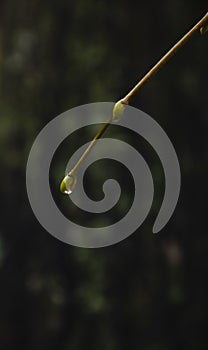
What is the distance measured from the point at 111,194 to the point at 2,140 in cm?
31

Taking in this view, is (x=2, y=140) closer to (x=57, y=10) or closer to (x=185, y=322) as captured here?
(x=57, y=10)

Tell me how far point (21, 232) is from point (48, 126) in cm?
22

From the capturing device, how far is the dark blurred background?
4.47 ft

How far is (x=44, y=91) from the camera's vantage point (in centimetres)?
140

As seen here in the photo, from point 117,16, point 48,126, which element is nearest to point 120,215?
point 48,126

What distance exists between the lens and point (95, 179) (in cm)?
135

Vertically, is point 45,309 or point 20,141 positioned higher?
point 20,141

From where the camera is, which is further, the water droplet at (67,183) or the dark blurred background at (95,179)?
the dark blurred background at (95,179)

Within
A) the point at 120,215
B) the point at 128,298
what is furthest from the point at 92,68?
the point at 128,298

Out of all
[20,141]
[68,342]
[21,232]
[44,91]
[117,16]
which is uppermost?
[117,16]

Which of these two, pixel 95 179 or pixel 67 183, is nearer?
pixel 67 183

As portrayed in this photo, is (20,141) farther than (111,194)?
Yes

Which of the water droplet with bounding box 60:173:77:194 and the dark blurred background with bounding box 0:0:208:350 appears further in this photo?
the dark blurred background with bounding box 0:0:208:350

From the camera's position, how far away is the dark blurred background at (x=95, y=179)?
1.36m
